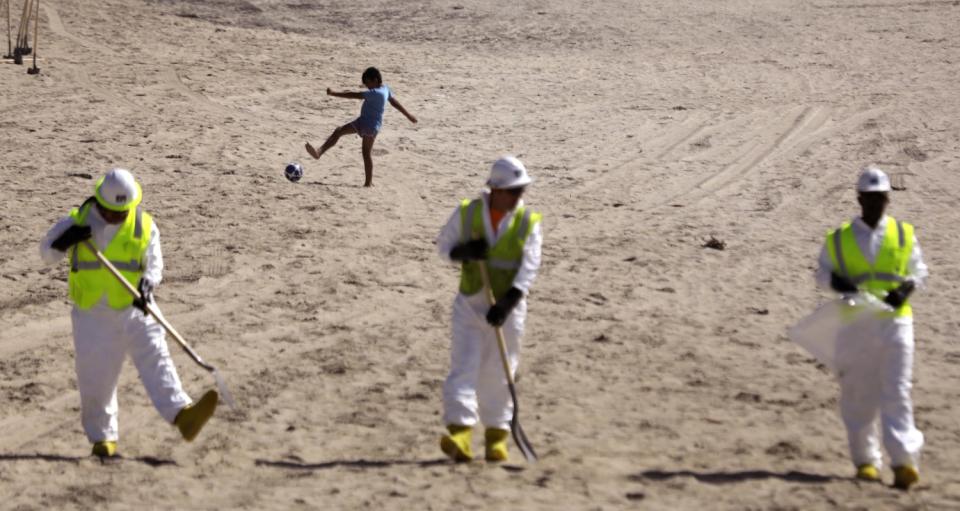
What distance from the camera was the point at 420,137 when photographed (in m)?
21.2

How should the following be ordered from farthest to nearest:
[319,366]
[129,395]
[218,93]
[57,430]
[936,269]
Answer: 1. [218,93]
2. [936,269]
3. [319,366]
4. [129,395]
5. [57,430]

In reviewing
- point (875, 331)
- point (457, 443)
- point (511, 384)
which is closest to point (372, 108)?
point (511, 384)

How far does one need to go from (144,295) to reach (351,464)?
1.68m

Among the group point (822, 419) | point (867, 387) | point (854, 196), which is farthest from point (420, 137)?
point (867, 387)

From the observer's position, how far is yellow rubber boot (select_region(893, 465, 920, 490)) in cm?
855

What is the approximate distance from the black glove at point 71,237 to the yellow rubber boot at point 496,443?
279 cm

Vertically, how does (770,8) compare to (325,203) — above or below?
above

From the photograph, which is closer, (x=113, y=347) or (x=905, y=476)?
(x=905, y=476)

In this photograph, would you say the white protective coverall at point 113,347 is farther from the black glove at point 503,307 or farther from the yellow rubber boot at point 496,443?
the black glove at point 503,307

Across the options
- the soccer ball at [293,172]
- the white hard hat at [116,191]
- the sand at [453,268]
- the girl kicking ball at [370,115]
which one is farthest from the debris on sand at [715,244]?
the white hard hat at [116,191]

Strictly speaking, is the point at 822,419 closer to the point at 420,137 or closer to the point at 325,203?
the point at 325,203

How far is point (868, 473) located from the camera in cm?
880

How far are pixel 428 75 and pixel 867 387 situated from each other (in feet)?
58.1

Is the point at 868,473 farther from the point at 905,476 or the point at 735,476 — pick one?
the point at 735,476
